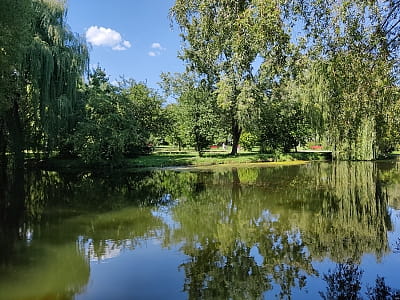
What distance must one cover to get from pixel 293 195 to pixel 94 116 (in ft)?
48.7

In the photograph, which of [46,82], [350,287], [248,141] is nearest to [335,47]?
[350,287]

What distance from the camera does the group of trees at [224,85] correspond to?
6535mm

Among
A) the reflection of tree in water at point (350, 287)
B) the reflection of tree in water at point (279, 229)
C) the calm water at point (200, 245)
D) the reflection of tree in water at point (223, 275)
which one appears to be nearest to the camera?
the reflection of tree in water at point (350, 287)

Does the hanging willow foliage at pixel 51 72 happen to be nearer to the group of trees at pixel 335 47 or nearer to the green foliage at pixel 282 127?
the group of trees at pixel 335 47

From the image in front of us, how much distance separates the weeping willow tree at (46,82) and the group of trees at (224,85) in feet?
0.20

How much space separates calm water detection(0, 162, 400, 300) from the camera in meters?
5.34

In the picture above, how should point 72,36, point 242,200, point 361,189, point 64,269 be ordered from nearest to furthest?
point 64,269 → point 242,200 → point 361,189 → point 72,36

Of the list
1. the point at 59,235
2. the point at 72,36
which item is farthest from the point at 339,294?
the point at 72,36

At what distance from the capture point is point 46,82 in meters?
19.2

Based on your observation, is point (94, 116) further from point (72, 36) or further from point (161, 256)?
point (161, 256)

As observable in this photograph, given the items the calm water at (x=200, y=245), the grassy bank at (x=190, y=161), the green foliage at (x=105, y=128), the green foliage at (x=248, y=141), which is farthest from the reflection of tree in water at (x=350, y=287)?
the green foliage at (x=248, y=141)

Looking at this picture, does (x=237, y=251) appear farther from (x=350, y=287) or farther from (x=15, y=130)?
(x=15, y=130)

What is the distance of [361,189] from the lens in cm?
1450

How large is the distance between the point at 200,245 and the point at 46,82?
15313 mm
